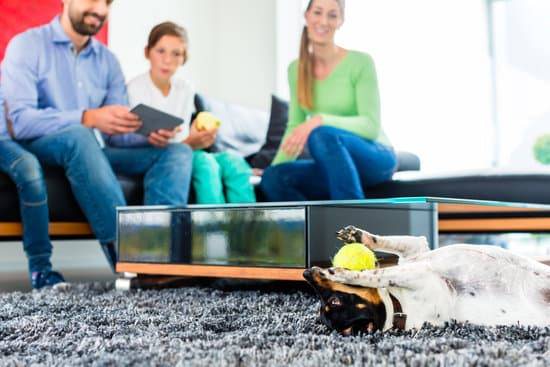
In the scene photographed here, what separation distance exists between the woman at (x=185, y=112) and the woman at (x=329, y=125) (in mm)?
161

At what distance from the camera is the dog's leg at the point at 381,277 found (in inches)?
35.9

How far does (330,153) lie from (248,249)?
54 centimetres

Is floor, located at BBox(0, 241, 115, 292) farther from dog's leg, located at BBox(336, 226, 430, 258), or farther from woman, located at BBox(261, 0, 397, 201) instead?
dog's leg, located at BBox(336, 226, 430, 258)

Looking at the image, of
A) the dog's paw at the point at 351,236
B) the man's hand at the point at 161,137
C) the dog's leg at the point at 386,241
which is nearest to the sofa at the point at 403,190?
the man's hand at the point at 161,137

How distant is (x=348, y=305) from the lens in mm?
946

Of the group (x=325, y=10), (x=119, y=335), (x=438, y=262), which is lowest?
(x=119, y=335)

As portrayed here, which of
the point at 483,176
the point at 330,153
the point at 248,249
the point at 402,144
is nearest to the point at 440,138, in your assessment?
the point at 402,144

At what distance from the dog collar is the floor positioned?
1529 mm

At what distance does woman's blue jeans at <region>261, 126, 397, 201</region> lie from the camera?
6.45 ft

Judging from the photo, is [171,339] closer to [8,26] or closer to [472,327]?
[472,327]

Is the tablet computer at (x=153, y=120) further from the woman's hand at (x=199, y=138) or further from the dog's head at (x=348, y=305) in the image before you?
the dog's head at (x=348, y=305)

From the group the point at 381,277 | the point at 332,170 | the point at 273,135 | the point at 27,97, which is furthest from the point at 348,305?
the point at 273,135

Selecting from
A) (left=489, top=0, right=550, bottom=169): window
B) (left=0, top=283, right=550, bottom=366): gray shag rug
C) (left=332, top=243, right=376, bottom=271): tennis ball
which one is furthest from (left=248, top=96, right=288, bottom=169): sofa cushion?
(left=489, top=0, right=550, bottom=169): window

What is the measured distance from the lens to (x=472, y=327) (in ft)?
3.20
